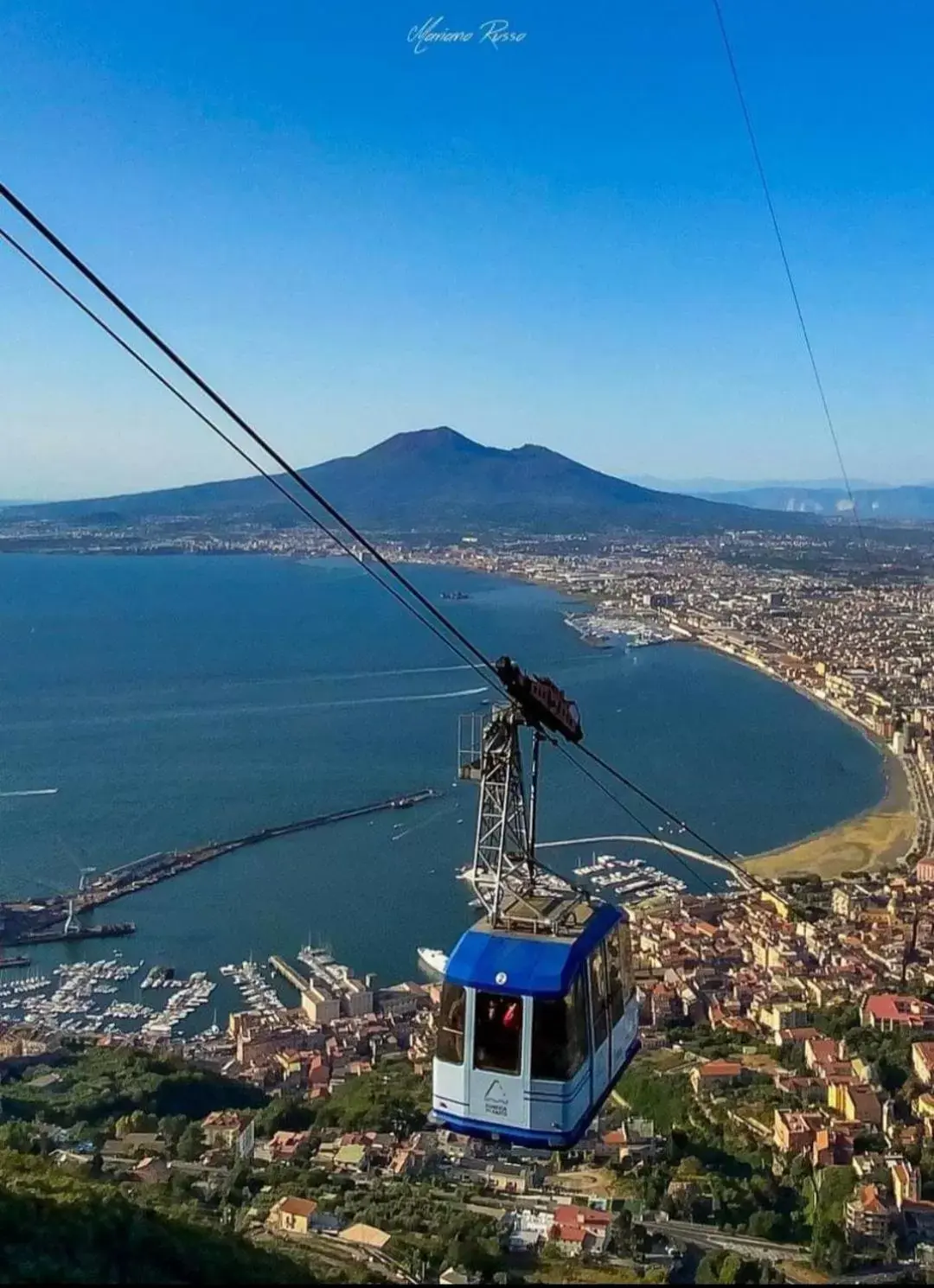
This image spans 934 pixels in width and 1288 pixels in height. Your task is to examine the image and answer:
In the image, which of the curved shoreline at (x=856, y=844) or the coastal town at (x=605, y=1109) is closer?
the coastal town at (x=605, y=1109)

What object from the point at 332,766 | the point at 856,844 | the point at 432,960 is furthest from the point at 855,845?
the point at 332,766

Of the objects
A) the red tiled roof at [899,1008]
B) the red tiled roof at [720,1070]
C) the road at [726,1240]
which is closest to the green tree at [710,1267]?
the road at [726,1240]

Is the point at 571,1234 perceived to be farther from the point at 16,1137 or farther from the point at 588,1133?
the point at 16,1137

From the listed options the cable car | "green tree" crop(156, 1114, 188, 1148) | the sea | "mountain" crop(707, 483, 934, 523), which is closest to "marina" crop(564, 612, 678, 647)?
the sea

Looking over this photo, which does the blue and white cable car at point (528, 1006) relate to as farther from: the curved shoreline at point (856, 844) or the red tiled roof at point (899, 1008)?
the curved shoreline at point (856, 844)

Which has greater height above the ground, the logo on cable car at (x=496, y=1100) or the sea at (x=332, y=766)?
the logo on cable car at (x=496, y=1100)

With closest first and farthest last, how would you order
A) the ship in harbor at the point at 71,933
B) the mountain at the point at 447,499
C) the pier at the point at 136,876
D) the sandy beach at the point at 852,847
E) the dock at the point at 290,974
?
the dock at the point at 290,974
the ship in harbor at the point at 71,933
the pier at the point at 136,876
the sandy beach at the point at 852,847
the mountain at the point at 447,499

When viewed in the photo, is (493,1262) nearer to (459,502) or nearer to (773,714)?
(773,714)
